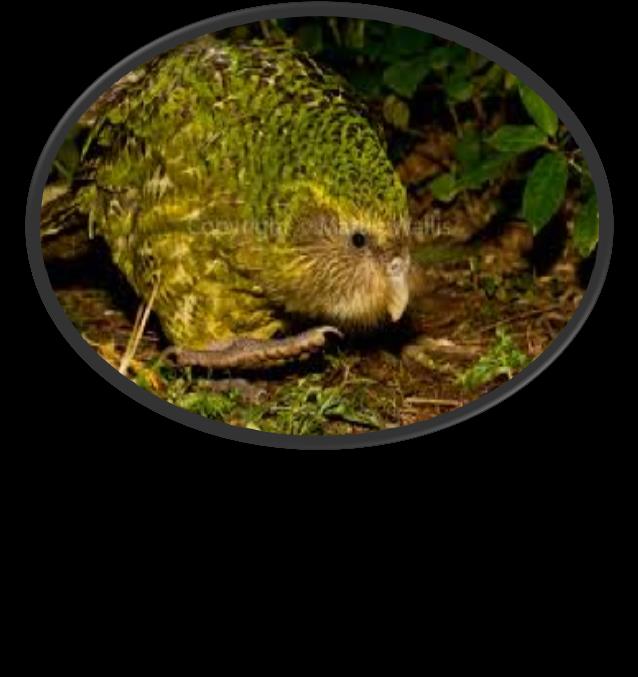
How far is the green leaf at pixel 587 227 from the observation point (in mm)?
2275

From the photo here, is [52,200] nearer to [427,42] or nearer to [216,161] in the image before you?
[216,161]

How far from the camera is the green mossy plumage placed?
218 cm

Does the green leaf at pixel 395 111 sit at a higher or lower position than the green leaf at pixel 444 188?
higher

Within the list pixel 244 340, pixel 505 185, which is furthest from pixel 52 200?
pixel 505 185

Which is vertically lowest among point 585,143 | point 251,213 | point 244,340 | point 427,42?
point 244,340

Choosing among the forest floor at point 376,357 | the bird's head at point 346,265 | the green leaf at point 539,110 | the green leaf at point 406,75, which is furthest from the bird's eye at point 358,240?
the green leaf at point 539,110

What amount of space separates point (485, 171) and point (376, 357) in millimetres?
423

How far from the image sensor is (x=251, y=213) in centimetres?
221

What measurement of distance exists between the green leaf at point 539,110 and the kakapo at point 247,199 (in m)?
0.29

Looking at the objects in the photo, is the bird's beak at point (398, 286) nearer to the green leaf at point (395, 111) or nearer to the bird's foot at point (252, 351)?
the bird's foot at point (252, 351)

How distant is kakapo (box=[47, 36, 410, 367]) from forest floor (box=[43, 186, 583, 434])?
0.16 ft

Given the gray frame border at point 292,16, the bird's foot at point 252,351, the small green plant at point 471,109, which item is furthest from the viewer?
the bird's foot at point 252,351

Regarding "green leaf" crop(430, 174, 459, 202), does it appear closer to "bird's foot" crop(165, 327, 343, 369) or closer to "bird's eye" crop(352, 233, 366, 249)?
"bird's eye" crop(352, 233, 366, 249)

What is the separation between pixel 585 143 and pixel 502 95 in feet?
0.63
